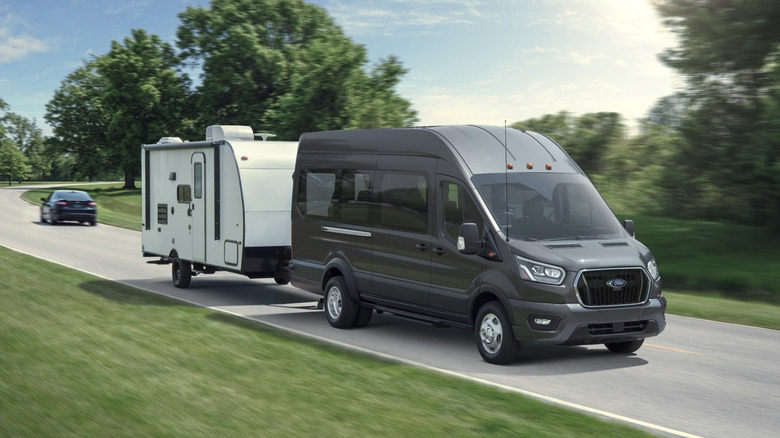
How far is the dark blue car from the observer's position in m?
35.3

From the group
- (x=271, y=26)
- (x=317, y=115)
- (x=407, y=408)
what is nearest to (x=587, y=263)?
(x=407, y=408)

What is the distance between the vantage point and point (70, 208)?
35.3 m

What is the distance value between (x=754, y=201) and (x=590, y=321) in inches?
641

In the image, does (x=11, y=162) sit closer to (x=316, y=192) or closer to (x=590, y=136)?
(x=590, y=136)

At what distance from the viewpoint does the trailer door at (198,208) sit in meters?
15.4

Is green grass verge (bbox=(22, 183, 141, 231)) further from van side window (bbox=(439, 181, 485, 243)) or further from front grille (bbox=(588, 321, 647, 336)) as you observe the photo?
front grille (bbox=(588, 321, 647, 336))

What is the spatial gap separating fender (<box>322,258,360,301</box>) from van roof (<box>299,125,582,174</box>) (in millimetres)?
1725

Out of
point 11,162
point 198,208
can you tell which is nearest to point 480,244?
point 198,208

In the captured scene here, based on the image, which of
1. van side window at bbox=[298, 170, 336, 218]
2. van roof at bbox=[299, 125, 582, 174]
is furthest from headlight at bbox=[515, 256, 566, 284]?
van side window at bbox=[298, 170, 336, 218]

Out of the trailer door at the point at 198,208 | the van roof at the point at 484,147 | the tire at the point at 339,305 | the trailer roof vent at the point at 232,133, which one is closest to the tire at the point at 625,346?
the van roof at the point at 484,147

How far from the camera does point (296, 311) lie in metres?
13.7

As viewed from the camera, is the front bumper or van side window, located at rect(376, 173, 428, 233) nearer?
the front bumper

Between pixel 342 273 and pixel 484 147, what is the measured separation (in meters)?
2.95

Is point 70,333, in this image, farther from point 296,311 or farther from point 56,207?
point 56,207
